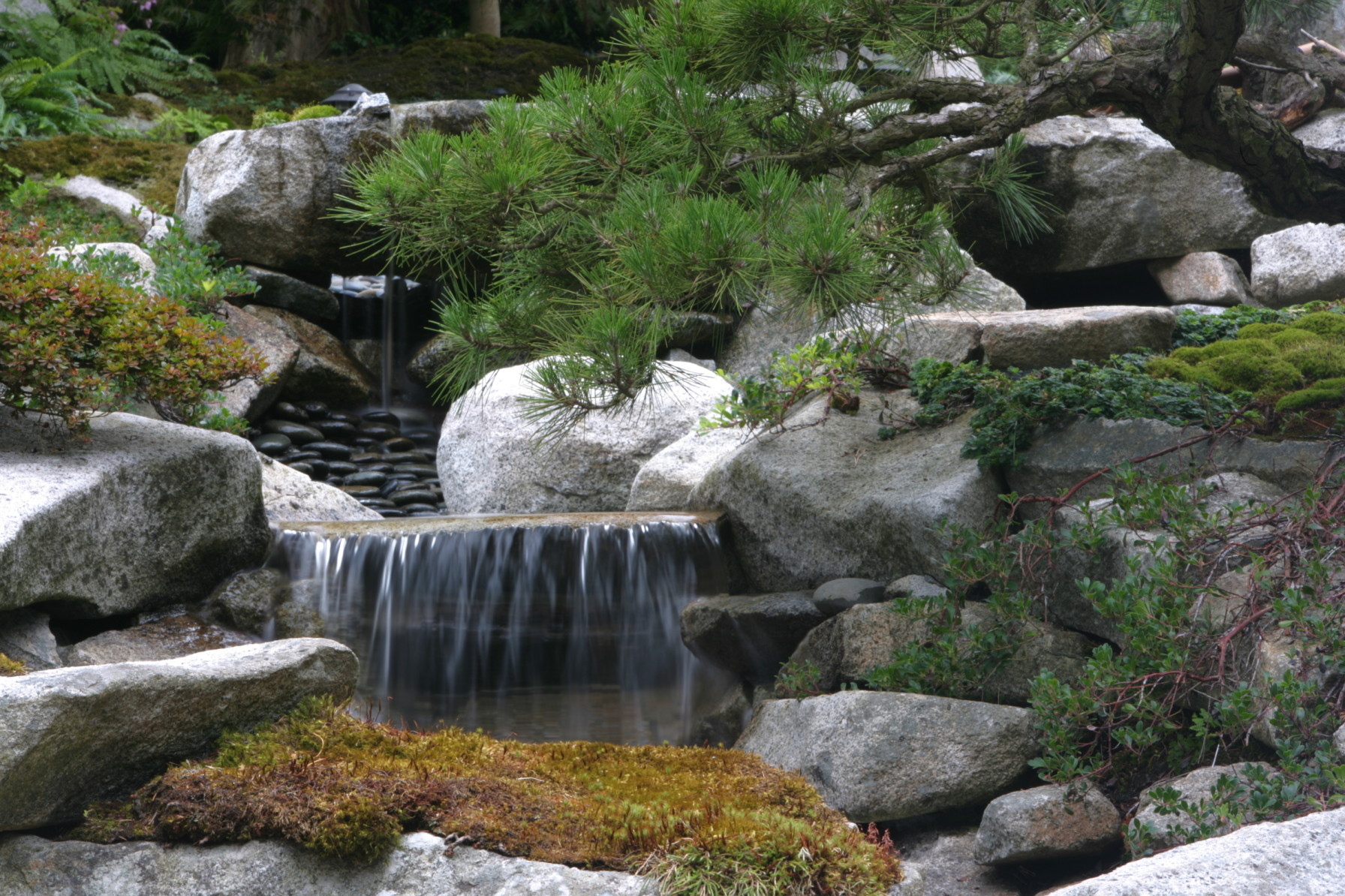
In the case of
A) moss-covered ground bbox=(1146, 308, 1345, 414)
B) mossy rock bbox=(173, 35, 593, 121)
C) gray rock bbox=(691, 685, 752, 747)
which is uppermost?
mossy rock bbox=(173, 35, 593, 121)

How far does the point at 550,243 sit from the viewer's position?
185 inches

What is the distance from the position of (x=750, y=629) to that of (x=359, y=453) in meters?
5.98

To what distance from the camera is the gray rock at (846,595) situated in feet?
17.6

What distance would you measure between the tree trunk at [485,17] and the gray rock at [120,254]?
8154mm

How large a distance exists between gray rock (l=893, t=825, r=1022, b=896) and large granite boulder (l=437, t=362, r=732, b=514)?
4.12 meters

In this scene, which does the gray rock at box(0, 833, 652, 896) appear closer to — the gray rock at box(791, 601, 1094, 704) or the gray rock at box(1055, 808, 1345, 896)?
the gray rock at box(1055, 808, 1345, 896)

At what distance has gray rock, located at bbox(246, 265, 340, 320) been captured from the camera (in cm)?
1090

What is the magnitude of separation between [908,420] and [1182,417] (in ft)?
5.36

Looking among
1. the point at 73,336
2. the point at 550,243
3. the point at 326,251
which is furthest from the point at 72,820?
the point at 326,251

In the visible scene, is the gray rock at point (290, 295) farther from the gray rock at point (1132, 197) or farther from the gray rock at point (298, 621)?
the gray rock at point (1132, 197)

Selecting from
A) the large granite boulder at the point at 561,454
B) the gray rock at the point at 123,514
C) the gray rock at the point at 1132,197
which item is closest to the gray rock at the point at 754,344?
the large granite boulder at the point at 561,454

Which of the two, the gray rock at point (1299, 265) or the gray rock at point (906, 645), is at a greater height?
the gray rock at point (1299, 265)

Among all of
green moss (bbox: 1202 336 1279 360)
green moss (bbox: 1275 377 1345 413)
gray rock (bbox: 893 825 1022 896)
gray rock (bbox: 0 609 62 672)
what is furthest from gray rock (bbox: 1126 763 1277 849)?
gray rock (bbox: 0 609 62 672)

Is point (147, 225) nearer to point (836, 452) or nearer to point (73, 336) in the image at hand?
point (73, 336)
